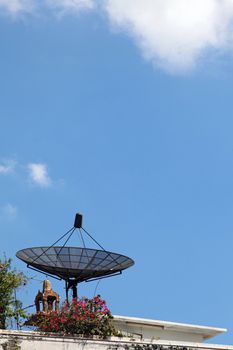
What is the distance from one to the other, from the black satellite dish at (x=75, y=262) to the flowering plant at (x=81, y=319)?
6648 millimetres

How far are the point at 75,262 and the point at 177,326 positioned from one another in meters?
6.13

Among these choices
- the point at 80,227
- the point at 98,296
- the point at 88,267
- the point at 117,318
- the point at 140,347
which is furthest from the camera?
the point at 80,227

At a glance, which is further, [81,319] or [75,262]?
[75,262]

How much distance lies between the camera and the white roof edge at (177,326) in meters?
33.6

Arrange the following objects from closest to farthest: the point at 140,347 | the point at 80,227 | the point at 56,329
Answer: the point at 140,347, the point at 56,329, the point at 80,227

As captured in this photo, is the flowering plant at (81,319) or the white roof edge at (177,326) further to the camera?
the white roof edge at (177,326)

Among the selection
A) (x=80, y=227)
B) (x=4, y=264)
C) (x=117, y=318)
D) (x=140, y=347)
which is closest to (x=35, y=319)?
(x=4, y=264)

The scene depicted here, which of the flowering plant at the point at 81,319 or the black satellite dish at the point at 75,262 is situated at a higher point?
the black satellite dish at the point at 75,262

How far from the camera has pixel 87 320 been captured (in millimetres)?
26516

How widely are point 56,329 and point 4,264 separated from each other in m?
5.02

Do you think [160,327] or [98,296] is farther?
[160,327]

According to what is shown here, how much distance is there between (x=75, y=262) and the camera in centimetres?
3600

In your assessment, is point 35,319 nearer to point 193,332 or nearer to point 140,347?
point 140,347

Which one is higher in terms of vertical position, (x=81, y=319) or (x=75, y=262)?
(x=75, y=262)
